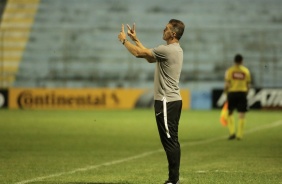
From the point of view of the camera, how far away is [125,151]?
50.5 feet

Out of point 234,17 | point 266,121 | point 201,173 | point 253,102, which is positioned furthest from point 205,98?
point 201,173

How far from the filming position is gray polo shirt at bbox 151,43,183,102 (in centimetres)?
938

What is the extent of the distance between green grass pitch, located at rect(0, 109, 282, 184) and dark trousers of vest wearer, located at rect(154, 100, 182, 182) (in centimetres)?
88

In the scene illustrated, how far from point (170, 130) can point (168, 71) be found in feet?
2.48

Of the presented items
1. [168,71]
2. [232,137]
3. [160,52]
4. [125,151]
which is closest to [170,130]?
[168,71]

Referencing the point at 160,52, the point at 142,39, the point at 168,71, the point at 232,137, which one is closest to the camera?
the point at 160,52

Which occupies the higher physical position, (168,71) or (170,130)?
(168,71)

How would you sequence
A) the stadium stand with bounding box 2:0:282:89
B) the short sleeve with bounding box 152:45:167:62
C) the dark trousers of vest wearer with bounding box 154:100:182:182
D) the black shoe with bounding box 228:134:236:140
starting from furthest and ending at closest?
the stadium stand with bounding box 2:0:282:89 → the black shoe with bounding box 228:134:236:140 → the dark trousers of vest wearer with bounding box 154:100:182:182 → the short sleeve with bounding box 152:45:167:62

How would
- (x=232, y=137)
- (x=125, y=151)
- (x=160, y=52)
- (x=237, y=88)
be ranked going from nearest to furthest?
(x=160, y=52), (x=125, y=151), (x=232, y=137), (x=237, y=88)

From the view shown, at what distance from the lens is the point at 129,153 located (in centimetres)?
1499

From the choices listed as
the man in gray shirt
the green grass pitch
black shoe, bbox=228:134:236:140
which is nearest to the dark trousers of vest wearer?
the man in gray shirt

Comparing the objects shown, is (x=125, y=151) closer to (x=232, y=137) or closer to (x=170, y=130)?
(x=232, y=137)

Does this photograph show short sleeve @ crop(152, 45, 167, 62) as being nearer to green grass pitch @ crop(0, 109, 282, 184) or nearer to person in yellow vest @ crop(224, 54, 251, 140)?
green grass pitch @ crop(0, 109, 282, 184)

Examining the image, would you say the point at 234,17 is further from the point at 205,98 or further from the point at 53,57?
the point at 53,57
